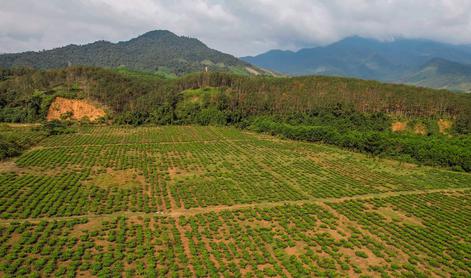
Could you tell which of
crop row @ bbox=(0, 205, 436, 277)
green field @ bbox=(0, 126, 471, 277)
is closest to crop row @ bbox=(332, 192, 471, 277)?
green field @ bbox=(0, 126, 471, 277)

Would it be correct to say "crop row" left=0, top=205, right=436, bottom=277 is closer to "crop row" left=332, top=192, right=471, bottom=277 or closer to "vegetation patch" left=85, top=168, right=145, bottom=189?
"crop row" left=332, top=192, right=471, bottom=277

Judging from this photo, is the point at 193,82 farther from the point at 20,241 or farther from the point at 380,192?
the point at 20,241

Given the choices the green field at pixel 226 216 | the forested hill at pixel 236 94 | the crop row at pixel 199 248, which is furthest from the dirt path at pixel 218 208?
the forested hill at pixel 236 94

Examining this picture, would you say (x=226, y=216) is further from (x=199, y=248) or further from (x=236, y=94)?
(x=236, y=94)

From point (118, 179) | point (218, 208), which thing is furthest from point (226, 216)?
point (118, 179)

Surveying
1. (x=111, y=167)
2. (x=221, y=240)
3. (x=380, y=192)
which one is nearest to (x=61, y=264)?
(x=221, y=240)

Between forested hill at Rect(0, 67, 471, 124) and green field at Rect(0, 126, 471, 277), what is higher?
forested hill at Rect(0, 67, 471, 124)
